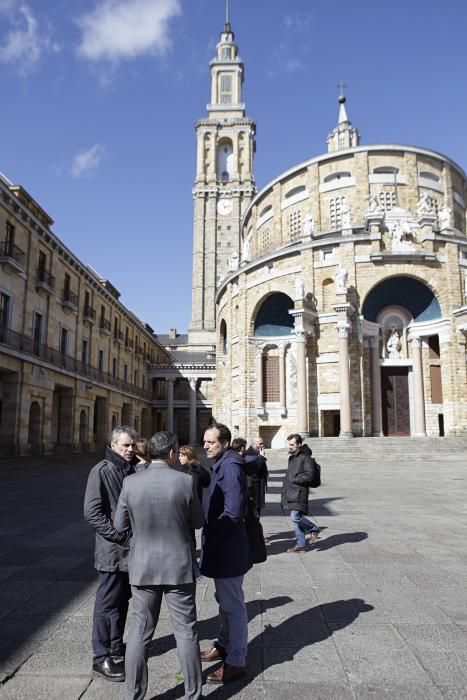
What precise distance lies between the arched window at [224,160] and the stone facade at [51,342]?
39.1m

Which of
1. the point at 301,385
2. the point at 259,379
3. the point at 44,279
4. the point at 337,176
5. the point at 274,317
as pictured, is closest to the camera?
the point at 44,279

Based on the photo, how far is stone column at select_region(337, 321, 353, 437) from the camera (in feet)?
90.8

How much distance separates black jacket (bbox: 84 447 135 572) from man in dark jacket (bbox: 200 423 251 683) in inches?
24.9

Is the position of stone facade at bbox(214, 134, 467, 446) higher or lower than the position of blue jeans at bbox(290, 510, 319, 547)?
higher

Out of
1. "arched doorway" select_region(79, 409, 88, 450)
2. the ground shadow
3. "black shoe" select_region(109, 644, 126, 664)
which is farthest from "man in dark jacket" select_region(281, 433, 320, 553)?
"arched doorway" select_region(79, 409, 88, 450)

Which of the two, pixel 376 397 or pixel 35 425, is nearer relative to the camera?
pixel 35 425

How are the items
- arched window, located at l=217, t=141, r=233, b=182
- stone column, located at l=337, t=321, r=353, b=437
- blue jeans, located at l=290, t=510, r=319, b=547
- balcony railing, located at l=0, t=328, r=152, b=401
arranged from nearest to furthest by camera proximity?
1. blue jeans, located at l=290, t=510, r=319, b=547
2. balcony railing, located at l=0, t=328, r=152, b=401
3. stone column, located at l=337, t=321, r=353, b=437
4. arched window, located at l=217, t=141, r=233, b=182

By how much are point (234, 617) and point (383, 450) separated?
2270 centimetres

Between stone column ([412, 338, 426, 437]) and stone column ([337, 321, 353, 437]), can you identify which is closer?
stone column ([337, 321, 353, 437])

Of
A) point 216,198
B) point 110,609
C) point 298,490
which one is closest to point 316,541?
point 298,490

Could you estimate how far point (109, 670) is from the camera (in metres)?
3.36

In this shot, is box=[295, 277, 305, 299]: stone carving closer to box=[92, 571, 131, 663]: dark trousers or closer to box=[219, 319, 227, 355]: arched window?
box=[219, 319, 227, 355]: arched window

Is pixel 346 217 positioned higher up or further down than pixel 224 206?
further down

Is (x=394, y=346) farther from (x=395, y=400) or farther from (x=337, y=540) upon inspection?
(x=337, y=540)
